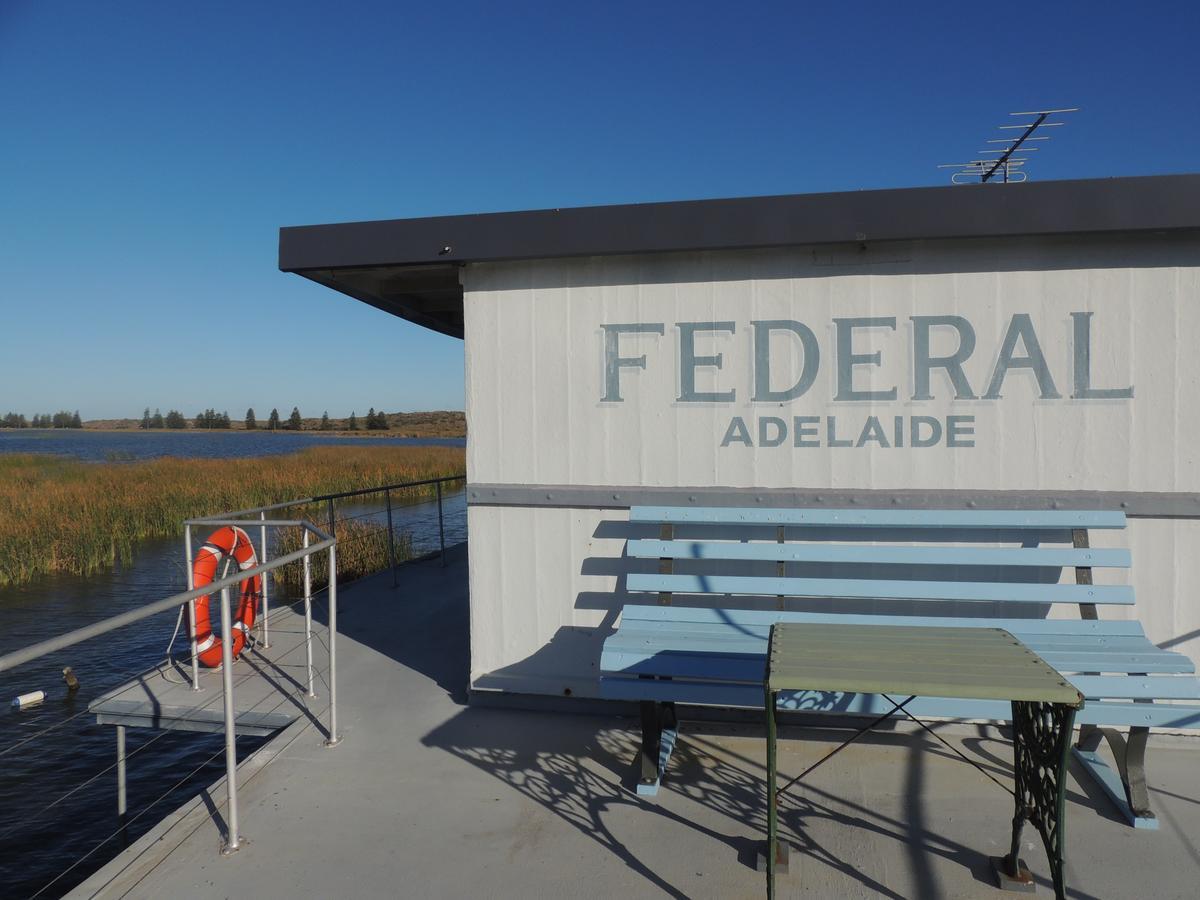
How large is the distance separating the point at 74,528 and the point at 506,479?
13.1m

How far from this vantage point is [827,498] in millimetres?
4121

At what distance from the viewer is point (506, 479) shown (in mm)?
4512

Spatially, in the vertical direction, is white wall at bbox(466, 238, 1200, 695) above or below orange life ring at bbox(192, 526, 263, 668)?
above

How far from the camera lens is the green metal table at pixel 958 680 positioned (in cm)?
226

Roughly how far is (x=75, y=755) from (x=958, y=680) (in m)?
7.05

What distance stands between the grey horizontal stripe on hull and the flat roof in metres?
1.23

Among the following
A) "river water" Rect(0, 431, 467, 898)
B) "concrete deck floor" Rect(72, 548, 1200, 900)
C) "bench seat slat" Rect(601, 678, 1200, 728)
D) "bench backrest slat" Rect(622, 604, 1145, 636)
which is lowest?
"river water" Rect(0, 431, 467, 898)

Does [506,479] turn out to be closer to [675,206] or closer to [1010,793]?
[675,206]

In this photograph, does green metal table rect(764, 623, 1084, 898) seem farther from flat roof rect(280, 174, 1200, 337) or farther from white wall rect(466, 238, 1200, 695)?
flat roof rect(280, 174, 1200, 337)

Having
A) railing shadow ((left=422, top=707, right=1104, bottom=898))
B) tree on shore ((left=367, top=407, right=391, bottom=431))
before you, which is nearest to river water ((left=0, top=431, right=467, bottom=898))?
railing shadow ((left=422, top=707, right=1104, bottom=898))

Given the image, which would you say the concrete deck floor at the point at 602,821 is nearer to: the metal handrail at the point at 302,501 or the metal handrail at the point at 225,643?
the metal handrail at the point at 225,643

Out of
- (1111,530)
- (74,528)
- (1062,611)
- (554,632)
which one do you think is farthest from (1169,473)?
(74,528)

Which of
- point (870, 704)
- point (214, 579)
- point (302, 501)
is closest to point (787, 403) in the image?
point (870, 704)

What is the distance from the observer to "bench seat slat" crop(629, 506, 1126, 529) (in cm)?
379
